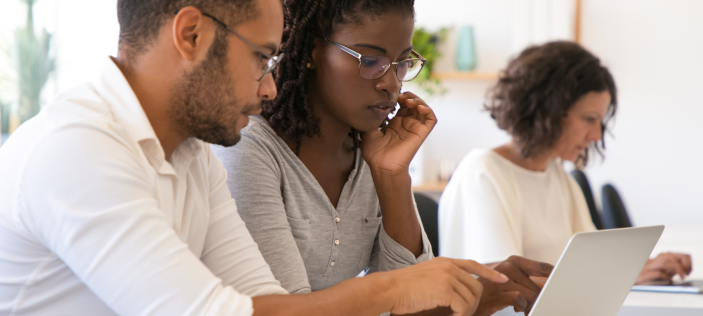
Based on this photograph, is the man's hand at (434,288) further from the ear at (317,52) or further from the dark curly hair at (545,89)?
the dark curly hair at (545,89)

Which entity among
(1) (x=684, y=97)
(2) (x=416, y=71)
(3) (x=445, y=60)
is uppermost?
(2) (x=416, y=71)

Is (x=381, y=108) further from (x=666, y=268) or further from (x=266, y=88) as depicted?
(x=666, y=268)

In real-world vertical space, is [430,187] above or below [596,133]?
below

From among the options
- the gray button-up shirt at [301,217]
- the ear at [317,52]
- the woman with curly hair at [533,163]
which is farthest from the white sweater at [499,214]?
the ear at [317,52]

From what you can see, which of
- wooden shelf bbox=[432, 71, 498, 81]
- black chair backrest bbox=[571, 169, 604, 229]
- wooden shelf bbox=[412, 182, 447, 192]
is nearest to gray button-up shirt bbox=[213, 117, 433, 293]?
black chair backrest bbox=[571, 169, 604, 229]

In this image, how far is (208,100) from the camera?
0.83m

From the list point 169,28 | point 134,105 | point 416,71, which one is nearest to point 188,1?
point 169,28

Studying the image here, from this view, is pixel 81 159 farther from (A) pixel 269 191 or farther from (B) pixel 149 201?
(A) pixel 269 191

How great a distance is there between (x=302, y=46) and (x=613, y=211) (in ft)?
6.59

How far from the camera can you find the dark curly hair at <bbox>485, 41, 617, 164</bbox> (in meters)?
2.00

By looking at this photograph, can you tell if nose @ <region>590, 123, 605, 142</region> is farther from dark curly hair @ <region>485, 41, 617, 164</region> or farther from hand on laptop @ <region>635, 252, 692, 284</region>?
hand on laptop @ <region>635, 252, 692, 284</region>

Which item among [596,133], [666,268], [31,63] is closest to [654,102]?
[596,133]

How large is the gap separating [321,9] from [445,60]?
300cm

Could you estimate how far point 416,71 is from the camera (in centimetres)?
125
